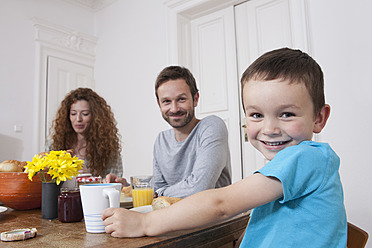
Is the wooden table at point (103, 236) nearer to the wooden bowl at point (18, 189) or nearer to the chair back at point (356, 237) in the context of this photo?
the wooden bowl at point (18, 189)

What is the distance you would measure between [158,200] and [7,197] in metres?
0.57

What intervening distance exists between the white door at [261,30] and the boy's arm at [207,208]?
226cm

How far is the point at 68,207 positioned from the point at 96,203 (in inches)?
6.6

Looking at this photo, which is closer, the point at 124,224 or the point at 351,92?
the point at 124,224

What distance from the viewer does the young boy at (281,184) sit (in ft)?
1.85

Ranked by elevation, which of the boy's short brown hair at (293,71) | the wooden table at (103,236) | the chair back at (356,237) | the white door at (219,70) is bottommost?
the chair back at (356,237)

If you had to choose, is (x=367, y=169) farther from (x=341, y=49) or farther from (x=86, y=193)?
(x=86, y=193)

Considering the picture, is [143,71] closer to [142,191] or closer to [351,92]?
[351,92]

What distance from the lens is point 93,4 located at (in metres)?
4.46

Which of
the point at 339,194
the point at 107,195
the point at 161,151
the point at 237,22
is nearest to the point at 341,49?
the point at 237,22

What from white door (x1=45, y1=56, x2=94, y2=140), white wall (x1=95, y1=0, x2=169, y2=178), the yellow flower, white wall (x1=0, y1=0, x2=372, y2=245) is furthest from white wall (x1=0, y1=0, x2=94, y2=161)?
the yellow flower

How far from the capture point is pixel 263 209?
641 millimetres

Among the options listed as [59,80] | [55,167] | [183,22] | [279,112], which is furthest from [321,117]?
[59,80]

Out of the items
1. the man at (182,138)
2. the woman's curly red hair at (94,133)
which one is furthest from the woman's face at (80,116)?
the man at (182,138)
